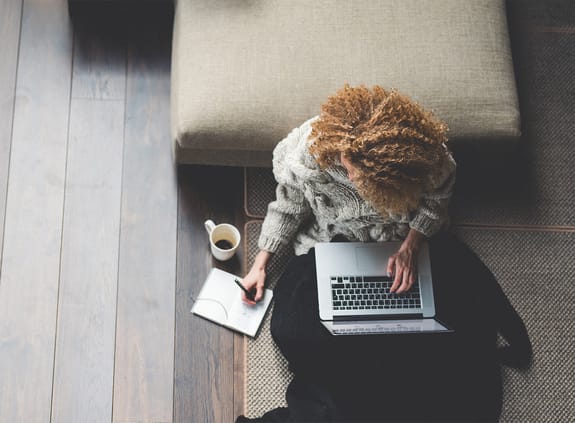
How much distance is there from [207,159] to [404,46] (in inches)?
25.4

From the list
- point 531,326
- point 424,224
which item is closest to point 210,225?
point 424,224

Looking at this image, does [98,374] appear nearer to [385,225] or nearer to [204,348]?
[204,348]

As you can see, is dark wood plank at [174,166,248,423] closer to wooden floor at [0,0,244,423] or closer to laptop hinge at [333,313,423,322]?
wooden floor at [0,0,244,423]

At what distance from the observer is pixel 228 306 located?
1743mm

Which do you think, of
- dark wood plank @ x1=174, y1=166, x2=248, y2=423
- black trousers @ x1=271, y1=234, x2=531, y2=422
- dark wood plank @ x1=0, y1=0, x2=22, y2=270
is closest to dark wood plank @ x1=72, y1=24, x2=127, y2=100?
dark wood plank @ x1=0, y1=0, x2=22, y2=270

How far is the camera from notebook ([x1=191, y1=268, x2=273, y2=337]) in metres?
1.73

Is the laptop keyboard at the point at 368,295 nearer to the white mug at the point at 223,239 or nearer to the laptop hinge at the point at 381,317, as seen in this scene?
the laptop hinge at the point at 381,317

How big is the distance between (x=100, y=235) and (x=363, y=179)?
3.20ft

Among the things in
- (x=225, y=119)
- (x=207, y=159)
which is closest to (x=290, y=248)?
(x=207, y=159)

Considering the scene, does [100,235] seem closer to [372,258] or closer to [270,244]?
[270,244]

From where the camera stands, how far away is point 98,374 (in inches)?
66.2

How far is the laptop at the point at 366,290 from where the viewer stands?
4.87 ft

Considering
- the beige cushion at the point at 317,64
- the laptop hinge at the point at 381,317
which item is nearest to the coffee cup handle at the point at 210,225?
the beige cushion at the point at 317,64

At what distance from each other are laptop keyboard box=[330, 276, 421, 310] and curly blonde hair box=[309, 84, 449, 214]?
0.35m
